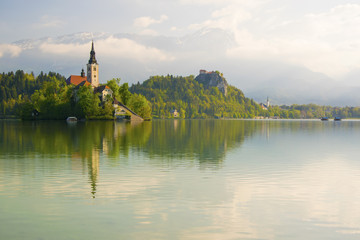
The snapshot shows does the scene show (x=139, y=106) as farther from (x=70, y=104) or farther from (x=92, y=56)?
(x=92, y=56)

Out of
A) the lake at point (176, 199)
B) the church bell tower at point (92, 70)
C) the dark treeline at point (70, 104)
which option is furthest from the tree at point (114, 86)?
the lake at point (176, 199)

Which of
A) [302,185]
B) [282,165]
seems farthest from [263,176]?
[282,165]

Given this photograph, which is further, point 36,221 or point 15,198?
point 15,198

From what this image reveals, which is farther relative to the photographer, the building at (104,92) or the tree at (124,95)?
the tree at (124,95)

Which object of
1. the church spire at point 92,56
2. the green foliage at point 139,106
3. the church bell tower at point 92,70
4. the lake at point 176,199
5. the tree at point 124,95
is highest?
the church spire at point 92,56

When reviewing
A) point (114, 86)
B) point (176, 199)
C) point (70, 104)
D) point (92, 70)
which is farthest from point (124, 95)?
point (176, 199)

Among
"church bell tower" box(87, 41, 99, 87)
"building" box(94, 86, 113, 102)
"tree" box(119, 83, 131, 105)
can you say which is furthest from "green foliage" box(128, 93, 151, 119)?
"church bell tower" box(87, 41, 99, 87)

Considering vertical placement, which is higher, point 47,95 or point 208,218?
point 47,95

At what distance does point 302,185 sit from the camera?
1808cm

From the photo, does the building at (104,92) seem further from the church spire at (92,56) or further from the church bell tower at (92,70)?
the church spire at (92,56)

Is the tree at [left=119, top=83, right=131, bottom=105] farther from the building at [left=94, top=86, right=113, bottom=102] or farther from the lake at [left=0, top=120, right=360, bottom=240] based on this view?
the lake at [left=0, top=120, right=360, bottom=240]

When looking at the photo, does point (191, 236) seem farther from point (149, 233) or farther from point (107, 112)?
point (107, 112)

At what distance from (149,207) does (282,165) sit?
14.4 meters

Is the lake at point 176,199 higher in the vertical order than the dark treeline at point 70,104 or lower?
lower
